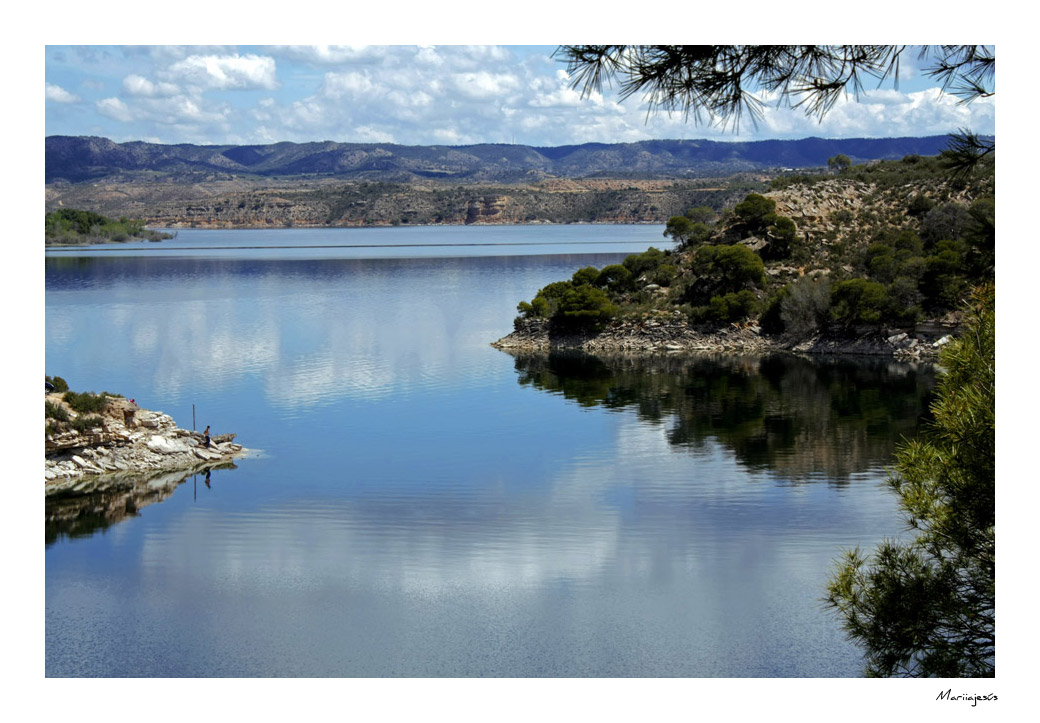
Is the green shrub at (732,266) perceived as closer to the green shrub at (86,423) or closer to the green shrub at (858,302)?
the green shrub at (858,302)

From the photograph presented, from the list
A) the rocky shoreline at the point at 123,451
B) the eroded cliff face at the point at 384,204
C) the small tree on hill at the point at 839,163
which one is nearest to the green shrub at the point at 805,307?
the small tree on hill at the point at 839,163

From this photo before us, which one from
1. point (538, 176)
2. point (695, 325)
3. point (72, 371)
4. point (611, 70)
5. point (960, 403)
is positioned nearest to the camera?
point (960, 403)

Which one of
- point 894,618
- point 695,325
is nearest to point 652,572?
point 894,618

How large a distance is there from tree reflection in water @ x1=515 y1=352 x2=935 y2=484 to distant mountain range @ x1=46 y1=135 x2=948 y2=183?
236ft

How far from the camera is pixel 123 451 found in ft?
60.6

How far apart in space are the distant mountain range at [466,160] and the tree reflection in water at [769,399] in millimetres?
71945

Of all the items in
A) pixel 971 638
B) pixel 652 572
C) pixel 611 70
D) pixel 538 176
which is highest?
pixel 538 176

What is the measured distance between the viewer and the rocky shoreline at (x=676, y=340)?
1312 inches

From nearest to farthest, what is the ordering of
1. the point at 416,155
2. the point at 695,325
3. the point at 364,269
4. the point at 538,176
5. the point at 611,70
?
1. the point at 611,70
2. the point at 695,325
3. the point at 364,269
4. the point at 416,155
5. the point at 538,176

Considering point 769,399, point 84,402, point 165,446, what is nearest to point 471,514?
point 165,446

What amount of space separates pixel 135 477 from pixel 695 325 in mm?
21329

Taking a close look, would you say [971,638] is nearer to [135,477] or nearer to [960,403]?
[960,403]

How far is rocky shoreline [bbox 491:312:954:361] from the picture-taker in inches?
1312
